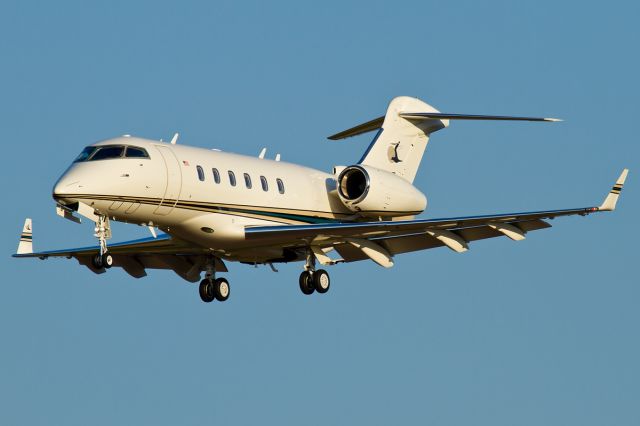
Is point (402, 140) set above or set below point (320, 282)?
above

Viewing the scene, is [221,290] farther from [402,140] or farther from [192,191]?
[402,140]

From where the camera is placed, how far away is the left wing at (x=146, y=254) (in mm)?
30000

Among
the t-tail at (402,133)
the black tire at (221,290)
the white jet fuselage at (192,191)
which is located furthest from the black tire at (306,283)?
the t-tail at (402,133)

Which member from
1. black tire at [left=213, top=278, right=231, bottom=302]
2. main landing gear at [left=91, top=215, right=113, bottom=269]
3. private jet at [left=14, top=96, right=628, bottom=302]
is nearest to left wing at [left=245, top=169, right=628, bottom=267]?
private jet at [left=14, top=96, right=628, bottom=302]

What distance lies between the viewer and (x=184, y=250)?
99.1ft

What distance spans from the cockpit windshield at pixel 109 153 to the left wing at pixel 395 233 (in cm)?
274

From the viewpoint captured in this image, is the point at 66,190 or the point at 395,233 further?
the point at 395,233

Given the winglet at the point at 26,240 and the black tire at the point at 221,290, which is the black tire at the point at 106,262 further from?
the winglet at the point at 26,240

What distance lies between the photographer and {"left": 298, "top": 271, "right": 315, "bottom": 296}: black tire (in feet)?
98.3

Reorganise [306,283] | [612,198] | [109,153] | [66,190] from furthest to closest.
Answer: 1. [306,283]
2. [109,153]
3. [612,198]
4. [66,190]

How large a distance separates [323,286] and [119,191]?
532 cm

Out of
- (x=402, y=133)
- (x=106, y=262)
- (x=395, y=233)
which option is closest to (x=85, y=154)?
(x=106, y=262)

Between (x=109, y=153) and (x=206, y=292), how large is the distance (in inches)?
183

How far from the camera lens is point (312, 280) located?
29969 mm
